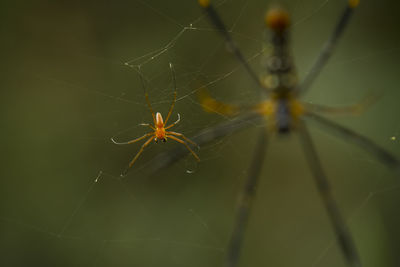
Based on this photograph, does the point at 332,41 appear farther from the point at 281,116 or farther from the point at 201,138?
the point at 201,138

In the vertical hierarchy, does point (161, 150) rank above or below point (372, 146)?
above

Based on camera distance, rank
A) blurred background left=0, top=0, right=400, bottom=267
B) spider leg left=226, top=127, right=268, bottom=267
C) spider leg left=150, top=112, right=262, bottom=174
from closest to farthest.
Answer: spider leg left=226, top=127, right=268, bottom=267
spider leg left=150, top=112, right=262, bottom=174
blurred background left=0, top=0, right=400, bottom=267

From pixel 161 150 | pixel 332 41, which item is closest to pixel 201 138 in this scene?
pixel 332 41

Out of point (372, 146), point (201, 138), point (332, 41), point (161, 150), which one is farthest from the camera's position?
point (161, 150)

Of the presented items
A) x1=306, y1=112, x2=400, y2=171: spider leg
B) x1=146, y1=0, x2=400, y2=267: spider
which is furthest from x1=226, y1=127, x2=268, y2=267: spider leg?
x1=306, y1=112, x2=400, y2=171: spider leg

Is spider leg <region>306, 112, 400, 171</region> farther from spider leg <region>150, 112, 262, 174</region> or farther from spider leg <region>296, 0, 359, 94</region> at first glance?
spider leg <region>150, 112, 262, 174</region>

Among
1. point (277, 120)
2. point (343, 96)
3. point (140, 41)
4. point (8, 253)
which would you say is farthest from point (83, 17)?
point (277, 120)

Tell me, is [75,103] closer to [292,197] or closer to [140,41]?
[140,41]
